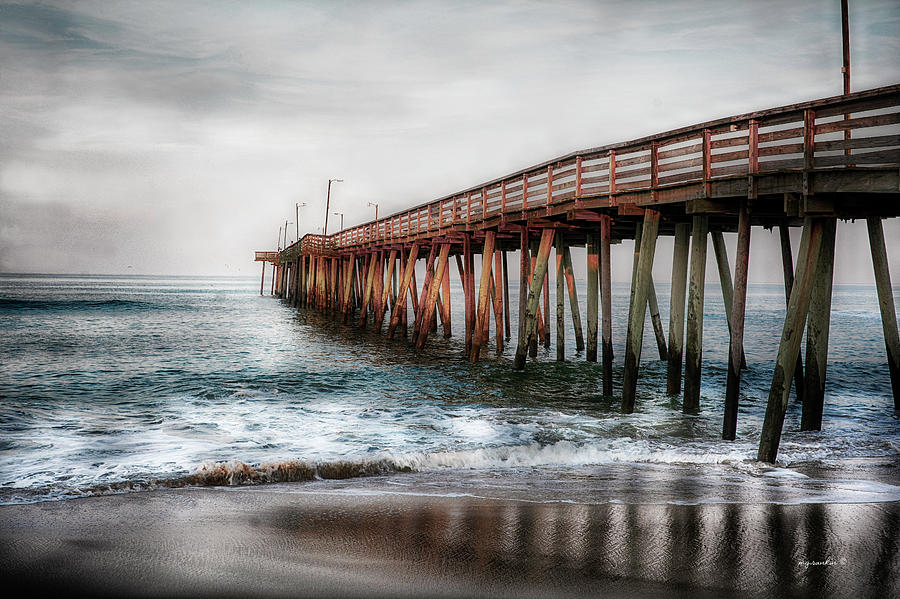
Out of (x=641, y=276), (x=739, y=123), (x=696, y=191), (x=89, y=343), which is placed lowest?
(x=89, y=343)

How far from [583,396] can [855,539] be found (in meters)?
8.05

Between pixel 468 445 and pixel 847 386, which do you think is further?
pixel 847 386

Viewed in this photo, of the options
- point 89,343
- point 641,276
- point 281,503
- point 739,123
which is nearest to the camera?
point 281,503

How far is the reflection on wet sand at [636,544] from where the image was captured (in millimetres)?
4254

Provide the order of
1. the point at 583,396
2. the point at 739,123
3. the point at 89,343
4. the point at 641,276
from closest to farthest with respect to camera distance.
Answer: the point at 739,123 < the point at 641,276 < the point at 583,396 < the point at 89,343

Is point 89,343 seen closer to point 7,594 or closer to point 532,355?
point 532,355

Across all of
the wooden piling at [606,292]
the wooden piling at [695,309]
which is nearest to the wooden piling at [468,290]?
the wooden piling at [606,292]

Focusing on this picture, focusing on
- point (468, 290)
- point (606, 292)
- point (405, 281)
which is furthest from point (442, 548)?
point (405, 281)

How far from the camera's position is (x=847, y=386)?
49.9ft

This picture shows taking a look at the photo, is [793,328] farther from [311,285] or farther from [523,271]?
[311,285]

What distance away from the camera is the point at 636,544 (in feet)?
16.1

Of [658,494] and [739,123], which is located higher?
[739,123]

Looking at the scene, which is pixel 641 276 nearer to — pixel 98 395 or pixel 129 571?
pixel 129 571

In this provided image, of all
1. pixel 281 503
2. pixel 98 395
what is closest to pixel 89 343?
pixel 98 395
